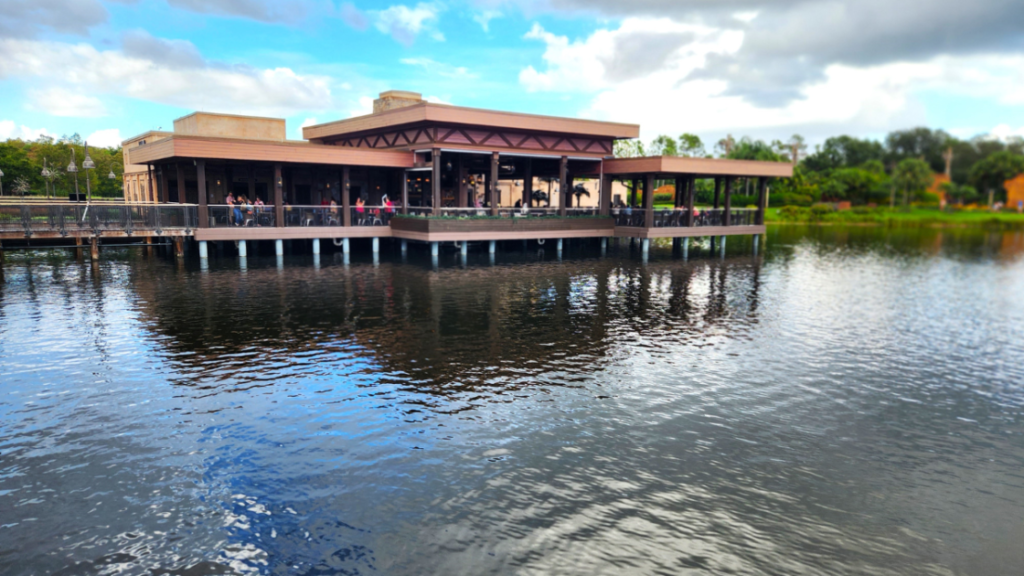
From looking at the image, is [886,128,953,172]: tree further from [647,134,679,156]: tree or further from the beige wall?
the beige wall

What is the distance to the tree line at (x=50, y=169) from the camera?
6919cm

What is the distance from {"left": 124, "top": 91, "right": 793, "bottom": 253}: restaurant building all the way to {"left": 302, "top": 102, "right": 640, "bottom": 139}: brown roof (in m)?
0.07

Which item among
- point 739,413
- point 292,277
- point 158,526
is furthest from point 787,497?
point 292,277

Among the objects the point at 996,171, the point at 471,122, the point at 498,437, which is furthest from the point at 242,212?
the point at 996,171

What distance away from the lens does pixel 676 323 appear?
20391mm

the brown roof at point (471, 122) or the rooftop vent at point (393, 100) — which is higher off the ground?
the rooftop vent at point (393, 100)

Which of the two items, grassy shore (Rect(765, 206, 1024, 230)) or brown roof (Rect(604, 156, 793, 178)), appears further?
grassy shore (Rect(765, 206, 1024, 230))

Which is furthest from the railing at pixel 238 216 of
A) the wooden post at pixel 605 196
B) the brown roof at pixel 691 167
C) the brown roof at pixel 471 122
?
the brown roof at pixel 691 167

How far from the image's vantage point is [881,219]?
8700cm

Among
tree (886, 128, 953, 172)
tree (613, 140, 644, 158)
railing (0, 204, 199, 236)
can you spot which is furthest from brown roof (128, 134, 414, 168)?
→ tree (886, 128, 953, 172)

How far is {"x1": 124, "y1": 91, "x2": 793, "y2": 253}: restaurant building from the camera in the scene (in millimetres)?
32125

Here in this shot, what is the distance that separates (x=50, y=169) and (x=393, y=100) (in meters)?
45.4

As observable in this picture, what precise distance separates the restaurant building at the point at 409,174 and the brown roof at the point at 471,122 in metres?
0.07

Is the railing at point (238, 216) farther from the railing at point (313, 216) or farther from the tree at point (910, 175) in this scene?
the tree at point (910, 175)
